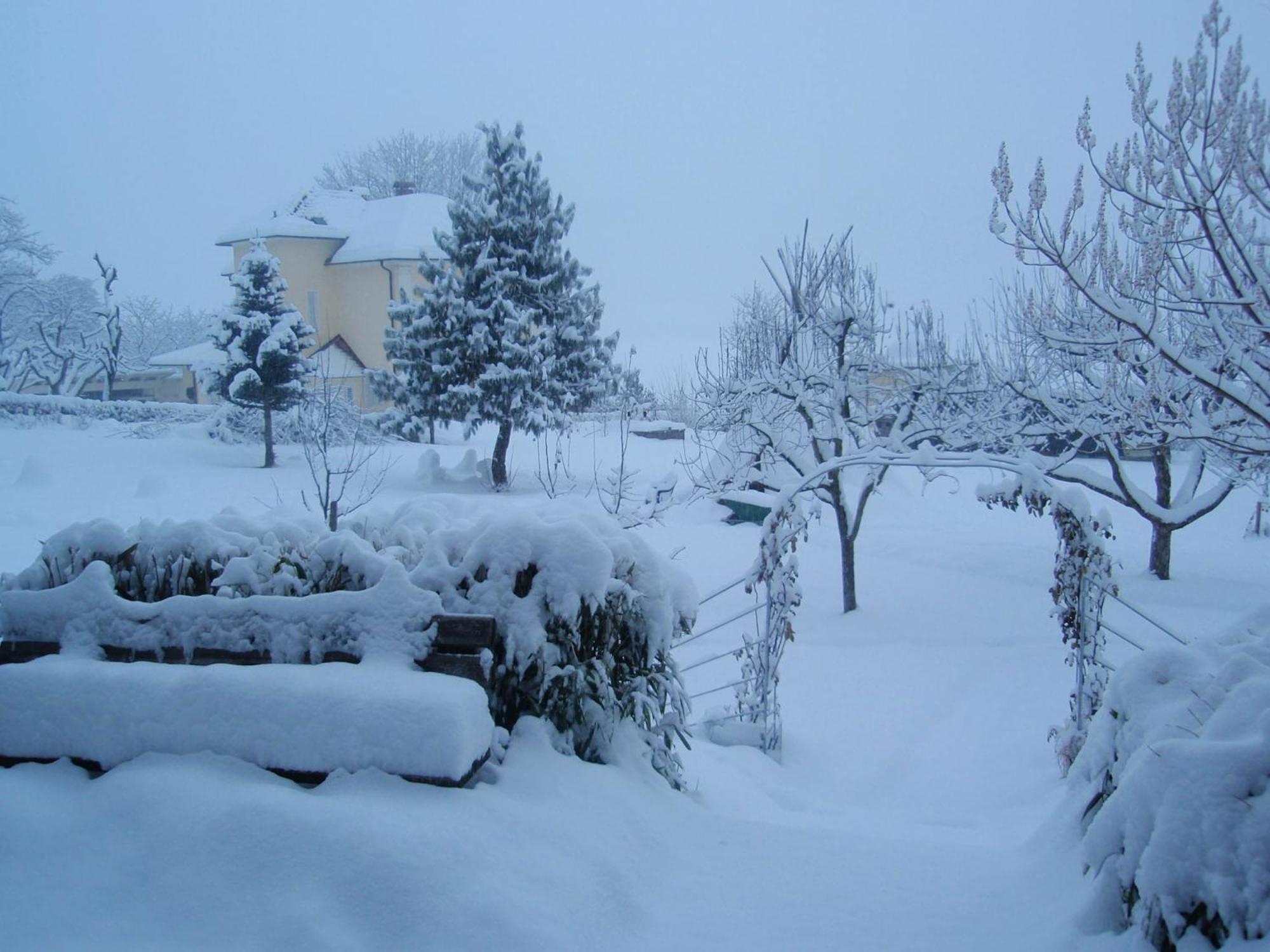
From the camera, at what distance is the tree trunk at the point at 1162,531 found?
10805 mm

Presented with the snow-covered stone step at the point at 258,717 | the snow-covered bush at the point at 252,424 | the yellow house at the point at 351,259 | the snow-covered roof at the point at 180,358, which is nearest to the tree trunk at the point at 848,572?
the snow-covered stone step at the point at 258,717

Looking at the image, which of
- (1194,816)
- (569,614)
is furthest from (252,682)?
(1194,816)

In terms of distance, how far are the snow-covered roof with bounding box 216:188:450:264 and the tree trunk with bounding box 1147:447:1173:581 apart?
20.1 m

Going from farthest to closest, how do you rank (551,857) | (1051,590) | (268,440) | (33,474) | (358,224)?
(358,224)
(268,440)
(33,474)
(1051,590)
(551,857)

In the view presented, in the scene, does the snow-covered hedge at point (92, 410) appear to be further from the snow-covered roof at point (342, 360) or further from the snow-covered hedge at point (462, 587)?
the snow-covered hedge at point (462, 587)

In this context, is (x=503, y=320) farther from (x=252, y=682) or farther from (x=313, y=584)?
(x=252, y=682)

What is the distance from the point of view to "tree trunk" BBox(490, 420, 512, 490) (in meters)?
19.3

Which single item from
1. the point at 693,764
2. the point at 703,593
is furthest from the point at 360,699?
the point at 703,593

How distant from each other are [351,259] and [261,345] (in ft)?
31.5

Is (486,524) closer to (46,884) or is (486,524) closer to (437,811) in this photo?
(437,811)

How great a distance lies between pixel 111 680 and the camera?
104 inches

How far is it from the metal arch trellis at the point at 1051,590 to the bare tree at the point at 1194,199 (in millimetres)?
1009

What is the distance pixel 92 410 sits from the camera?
19.1 m

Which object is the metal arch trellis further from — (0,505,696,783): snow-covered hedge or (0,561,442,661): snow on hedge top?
(0,561,442,661): snow on hedge top
